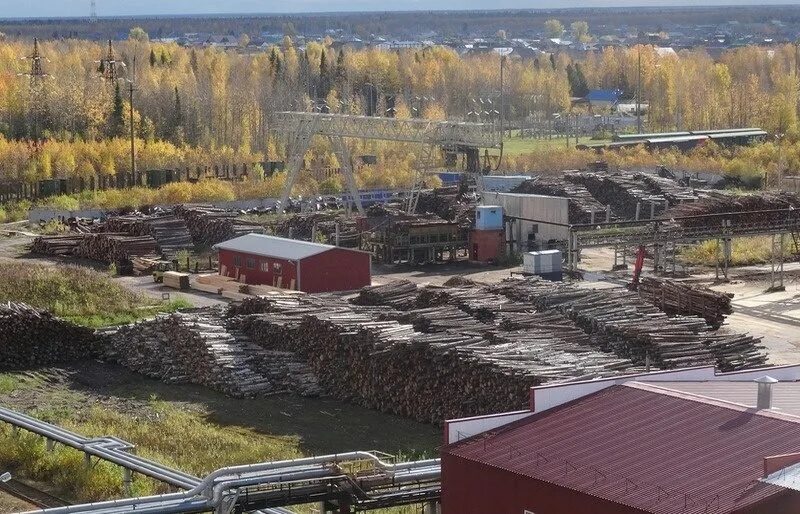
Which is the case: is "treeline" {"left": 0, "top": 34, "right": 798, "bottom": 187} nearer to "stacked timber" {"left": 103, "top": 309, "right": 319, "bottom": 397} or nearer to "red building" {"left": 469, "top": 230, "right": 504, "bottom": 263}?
"red building" {"left": 469, "top": 230, "right": 504, "bottom": 263}

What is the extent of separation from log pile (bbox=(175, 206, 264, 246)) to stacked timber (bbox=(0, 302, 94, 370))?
14.7 meters

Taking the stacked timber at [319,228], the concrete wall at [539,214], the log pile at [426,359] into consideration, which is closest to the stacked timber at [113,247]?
the stacked timber at [319,228]

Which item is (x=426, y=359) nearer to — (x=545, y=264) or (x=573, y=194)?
(x=545, y=264)

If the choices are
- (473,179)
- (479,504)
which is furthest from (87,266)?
(479,504)

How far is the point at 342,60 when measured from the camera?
303ft

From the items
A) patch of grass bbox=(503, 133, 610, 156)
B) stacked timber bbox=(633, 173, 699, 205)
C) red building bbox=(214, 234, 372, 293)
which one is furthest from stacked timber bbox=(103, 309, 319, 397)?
patch of grass bbox=(503, 133, 610, 156)

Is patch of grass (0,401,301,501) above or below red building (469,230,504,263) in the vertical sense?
above

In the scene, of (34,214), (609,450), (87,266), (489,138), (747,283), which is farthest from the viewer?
(34,214)

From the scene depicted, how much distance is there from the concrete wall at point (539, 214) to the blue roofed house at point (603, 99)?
193 feet

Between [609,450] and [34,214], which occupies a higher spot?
[609,450]

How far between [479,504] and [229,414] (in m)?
9.55

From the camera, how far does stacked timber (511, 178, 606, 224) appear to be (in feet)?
149

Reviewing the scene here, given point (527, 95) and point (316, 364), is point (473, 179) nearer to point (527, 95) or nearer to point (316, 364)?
point (316, 364)

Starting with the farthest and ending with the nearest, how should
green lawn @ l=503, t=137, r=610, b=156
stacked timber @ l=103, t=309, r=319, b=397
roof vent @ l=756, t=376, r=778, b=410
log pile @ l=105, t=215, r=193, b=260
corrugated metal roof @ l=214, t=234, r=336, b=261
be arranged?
green lawn @ l=503, t=137, r=610, b=156
log pile @ l=105, t=215, r=193, b=260
corrugated metal roof @ l=214, t=234, r=336, b=261
stacked timber @ l=103, t=309, r=319, b=397
roof vent @ l=756, t=376, r=778, b=410
